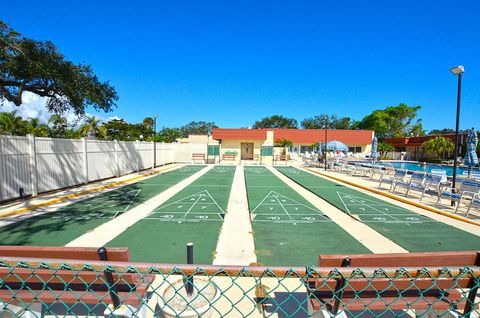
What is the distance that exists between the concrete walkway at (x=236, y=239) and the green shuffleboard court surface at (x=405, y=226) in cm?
337

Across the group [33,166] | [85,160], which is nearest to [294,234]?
[33,166]

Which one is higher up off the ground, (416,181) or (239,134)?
(239,134)

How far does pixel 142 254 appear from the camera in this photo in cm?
462

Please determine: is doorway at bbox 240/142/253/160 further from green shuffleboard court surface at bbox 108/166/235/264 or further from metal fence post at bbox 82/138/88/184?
green shuffleboard court surface at bbox 108/166/235/264

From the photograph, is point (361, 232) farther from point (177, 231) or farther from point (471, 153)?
point (471, 153)

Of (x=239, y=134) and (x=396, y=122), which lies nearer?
(x=239, y=134)

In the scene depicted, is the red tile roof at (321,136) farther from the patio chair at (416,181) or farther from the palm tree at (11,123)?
the palm tree at (11,123)

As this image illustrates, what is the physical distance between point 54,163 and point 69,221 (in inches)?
186

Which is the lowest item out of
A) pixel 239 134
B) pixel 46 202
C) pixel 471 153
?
pixel 46 202

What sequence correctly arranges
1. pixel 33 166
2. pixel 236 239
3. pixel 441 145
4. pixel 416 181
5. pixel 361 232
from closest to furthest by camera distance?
1. pixel 236 239
2. pixel 361 232
3. pixel 33 166
4. pixel 416 181
5. pixel 441 145

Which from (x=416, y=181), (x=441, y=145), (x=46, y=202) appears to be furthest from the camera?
(x=441, y=145)

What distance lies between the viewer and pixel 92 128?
40.6 m

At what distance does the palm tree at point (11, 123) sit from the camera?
30.9 metres

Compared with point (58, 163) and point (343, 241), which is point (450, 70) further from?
point (58, 163)
